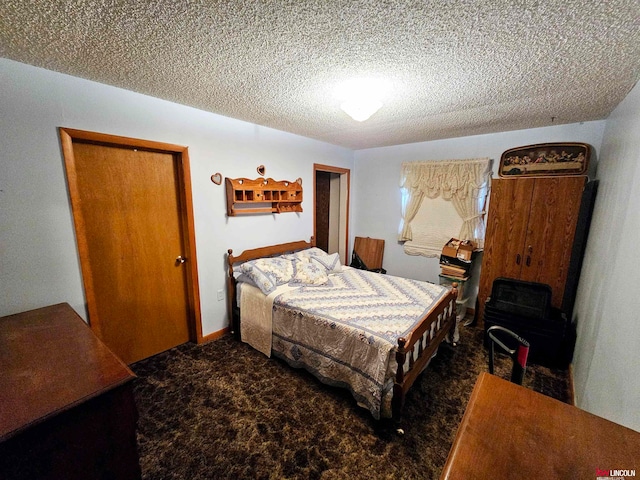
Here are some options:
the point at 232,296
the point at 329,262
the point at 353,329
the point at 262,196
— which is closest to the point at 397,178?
the point at 329,262

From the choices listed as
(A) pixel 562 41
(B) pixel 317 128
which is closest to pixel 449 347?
(A) pixel 562 41

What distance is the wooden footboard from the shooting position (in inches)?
69.6

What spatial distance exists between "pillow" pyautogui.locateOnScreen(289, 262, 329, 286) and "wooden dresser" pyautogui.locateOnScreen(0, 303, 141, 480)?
71.4 inches

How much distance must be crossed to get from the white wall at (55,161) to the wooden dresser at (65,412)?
0.66 metres

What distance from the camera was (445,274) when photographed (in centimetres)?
347

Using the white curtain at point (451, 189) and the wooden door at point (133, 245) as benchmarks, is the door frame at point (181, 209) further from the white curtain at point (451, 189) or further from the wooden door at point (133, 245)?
the white curtain at point (451, 189)

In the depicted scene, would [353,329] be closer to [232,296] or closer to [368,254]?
[232,296]

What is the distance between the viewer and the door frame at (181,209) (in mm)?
1875

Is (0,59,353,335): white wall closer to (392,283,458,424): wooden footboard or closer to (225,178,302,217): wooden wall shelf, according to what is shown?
(225,178,302,217): wooden wall shelf

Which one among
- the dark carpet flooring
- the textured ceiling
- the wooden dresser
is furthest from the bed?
the textured ceiling

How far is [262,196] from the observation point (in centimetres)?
Result: 312

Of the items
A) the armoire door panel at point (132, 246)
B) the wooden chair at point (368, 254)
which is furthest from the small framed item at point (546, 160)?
the armoire door panel at point (132, 246)

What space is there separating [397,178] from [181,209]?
3.15 meters

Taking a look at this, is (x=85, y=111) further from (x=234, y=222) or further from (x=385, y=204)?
(x=385, y=204)
